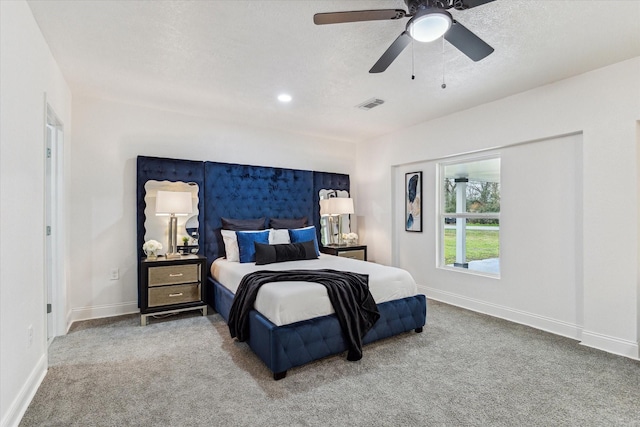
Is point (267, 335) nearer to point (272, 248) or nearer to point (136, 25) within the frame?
point (272, 248)

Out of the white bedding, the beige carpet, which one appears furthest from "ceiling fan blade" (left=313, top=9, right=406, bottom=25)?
the beige carpet

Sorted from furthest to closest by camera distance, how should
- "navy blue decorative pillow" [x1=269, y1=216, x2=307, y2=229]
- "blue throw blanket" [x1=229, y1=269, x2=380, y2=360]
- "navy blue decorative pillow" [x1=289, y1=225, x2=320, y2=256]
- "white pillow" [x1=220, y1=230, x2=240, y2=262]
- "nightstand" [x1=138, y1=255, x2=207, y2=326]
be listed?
"navy blue decorative pillow" [x1=269, y1=216, x2=307, y2=229]
"navy blue decorative pillow" [x1=289, y1=225, x2=320, y2=256]
"white pillow" [x1=220, y1=230, x2=240, y2=262]
"nightstand" [x1=138, y1=255, x2=207, y2=326]
"blue throw blanket" [x1=229, y1=269, x2=380, y2=360]

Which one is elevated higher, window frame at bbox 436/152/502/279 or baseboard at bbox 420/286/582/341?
window frame at bbox 436/152/502/279

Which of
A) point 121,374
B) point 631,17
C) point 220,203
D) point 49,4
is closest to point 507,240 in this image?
point 631,17

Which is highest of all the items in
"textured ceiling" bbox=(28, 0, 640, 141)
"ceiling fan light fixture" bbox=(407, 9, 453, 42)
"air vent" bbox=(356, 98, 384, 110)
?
"textured ceiling" bbox=(28, 0, 640, 141)

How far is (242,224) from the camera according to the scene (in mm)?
4508

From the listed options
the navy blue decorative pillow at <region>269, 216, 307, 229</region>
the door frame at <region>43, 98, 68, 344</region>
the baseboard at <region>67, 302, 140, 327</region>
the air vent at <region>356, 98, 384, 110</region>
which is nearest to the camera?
the door frame at <region>43, 98, 68, 344</region>

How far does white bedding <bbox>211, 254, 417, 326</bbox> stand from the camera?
2.53m

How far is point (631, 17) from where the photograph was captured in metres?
2.22

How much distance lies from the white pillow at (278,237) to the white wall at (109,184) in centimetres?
147

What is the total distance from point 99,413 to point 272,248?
229 cm

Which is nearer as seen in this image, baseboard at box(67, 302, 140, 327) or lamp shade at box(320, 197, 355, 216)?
baseboard at box(67, 302, 140, 327)

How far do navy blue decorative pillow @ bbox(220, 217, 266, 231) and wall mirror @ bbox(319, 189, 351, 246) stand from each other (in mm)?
1164

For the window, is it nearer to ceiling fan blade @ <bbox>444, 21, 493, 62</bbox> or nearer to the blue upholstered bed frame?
the blue upholstered bed frame
